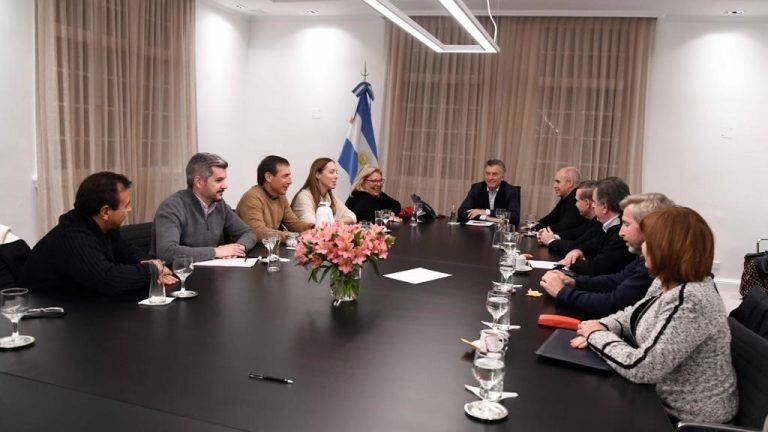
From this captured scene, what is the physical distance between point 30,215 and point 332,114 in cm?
370

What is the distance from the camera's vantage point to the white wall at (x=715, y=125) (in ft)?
21.1

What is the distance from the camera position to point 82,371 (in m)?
1.63

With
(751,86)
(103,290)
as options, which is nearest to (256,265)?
(103,290)

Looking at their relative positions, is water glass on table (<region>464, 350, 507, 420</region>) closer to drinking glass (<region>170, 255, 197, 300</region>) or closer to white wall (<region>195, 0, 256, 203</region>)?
drinking glass (<region>170, 255, 197, 300</region>)

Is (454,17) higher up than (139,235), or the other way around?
(454,17)

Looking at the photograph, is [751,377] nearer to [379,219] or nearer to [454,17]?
[454,17]

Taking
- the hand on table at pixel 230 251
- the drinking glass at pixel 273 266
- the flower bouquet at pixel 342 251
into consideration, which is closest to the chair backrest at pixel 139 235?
the hand on table at pixel 230 251

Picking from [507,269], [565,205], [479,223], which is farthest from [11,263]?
[565,205]

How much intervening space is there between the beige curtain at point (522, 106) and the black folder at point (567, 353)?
16.7 ft

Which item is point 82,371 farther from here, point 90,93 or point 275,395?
point 90,93

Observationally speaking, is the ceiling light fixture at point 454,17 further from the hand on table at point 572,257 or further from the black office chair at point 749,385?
the black office chair at point 749,385

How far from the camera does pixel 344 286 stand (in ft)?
7.98

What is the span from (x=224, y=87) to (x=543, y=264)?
16.8 ft

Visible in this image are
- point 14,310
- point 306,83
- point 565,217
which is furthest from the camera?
point 306,83
